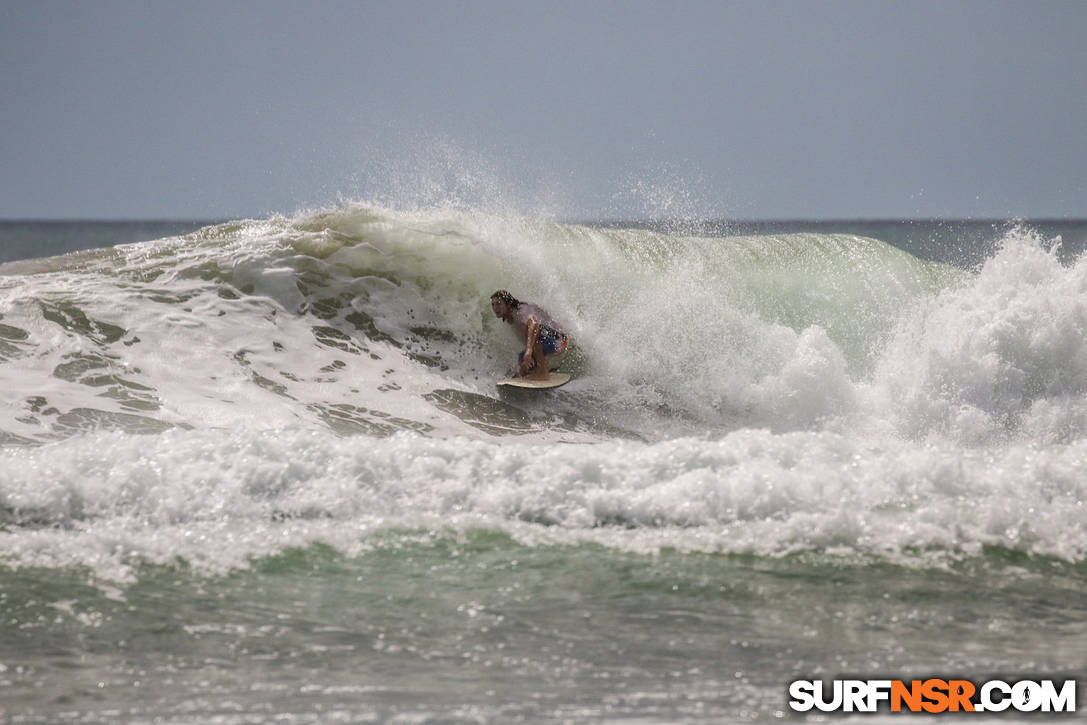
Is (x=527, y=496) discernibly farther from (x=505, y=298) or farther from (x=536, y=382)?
(x=505, y=298)

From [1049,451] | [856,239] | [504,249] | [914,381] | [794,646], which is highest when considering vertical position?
[856,239]

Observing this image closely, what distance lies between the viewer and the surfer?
9.38 m

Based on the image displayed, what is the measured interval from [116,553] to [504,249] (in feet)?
21.2

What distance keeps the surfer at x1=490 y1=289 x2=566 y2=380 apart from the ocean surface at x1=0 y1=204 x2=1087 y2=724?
0.32 meters

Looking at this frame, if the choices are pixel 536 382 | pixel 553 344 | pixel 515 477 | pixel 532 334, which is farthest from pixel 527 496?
pixel 553 344

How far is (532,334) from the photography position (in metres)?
9.33

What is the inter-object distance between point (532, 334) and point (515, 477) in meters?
3.31

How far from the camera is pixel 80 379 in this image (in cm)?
852

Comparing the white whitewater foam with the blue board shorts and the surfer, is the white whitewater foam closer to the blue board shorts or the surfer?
the surfer

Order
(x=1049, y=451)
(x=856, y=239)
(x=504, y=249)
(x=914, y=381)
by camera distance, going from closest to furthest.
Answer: (x=1049, y=451) < (x=914, y=381) < (x=504, y=249) < (x=856, y=239)

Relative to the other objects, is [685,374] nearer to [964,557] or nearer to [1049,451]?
[1049,451]

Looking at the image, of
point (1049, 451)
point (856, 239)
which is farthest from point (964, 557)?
point (856, 239)

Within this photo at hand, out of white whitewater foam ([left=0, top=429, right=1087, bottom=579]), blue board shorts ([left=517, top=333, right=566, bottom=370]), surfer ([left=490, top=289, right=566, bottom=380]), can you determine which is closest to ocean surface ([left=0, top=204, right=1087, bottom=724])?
white whitewater foam ([left=0, top=429, right=1087, bottom=579])

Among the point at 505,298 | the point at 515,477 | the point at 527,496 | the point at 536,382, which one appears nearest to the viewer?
the point at 527,496
